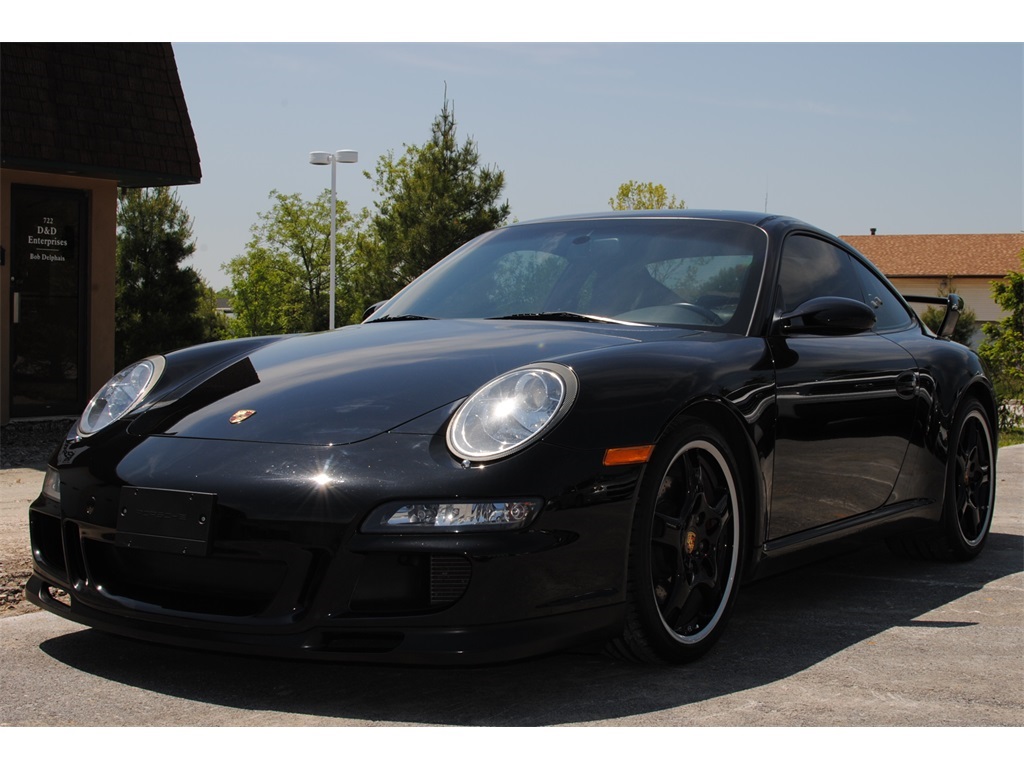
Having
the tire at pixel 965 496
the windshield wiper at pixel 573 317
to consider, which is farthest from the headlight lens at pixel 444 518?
the tire at pixel 965 496

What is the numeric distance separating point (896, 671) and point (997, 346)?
21.4 metres

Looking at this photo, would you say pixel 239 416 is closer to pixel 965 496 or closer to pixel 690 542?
pixel 690 542

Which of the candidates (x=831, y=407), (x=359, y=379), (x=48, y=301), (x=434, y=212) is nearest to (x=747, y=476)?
(x=831, y=407)

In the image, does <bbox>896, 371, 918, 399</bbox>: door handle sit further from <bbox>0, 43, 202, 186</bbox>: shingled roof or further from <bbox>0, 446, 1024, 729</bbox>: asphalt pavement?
<bbox>0, 43, 202, 186</bbox>: shingled roof

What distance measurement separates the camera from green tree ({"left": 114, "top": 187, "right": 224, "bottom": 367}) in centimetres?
2594

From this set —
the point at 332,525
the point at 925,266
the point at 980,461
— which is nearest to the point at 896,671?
the point at 332,525

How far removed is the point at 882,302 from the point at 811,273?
0.73m

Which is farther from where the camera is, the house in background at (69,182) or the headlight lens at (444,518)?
the house in background at (69,182)

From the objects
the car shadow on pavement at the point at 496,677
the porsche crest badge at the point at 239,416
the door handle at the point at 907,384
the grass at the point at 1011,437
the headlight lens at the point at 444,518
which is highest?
the door handle at the point at 907,384

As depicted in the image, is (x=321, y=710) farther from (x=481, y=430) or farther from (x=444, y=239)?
(x=444, y=239)

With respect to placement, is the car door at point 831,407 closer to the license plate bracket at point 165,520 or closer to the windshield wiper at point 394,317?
the windshield wiper at point 394,317

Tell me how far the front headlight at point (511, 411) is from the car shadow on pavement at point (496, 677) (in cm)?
54

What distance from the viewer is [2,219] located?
36.4 ft

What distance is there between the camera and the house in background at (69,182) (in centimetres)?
1066
